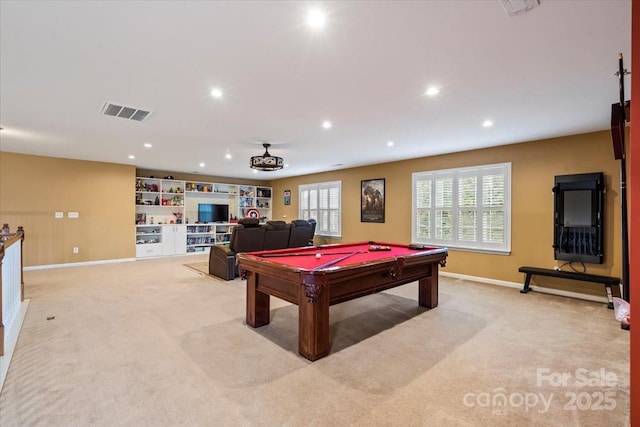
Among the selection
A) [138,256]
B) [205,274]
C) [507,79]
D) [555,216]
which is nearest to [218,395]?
[507,79]

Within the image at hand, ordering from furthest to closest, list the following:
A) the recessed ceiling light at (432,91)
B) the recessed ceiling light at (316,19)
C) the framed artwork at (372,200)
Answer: the framed artwork at (372,200) → the recessed ceiling light at (432,91) → the recessed ceiling light at (316,19)

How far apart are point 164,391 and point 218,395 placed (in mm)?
399

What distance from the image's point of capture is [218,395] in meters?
2.14

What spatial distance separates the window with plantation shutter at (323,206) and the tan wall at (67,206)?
15.2ft

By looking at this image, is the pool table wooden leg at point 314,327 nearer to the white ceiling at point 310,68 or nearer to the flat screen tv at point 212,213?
the white ceiling at point 310,68

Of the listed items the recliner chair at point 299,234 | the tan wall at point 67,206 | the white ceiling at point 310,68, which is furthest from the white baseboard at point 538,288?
the tan wall at point 67,206

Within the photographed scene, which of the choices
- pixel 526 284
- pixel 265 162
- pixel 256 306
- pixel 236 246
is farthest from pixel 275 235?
pixel 526 284

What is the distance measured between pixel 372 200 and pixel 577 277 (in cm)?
414

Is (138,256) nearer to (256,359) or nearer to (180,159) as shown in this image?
(180,159)

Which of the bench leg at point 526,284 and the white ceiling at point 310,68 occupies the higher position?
the white ceiling at point 310,68

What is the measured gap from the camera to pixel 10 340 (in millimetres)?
2943

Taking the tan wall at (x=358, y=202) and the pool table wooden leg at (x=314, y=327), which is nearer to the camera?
the pool table wooden leg at (x=314, y=327)

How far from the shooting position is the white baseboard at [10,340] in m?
2.45

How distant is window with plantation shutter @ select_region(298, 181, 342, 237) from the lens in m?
8.55
